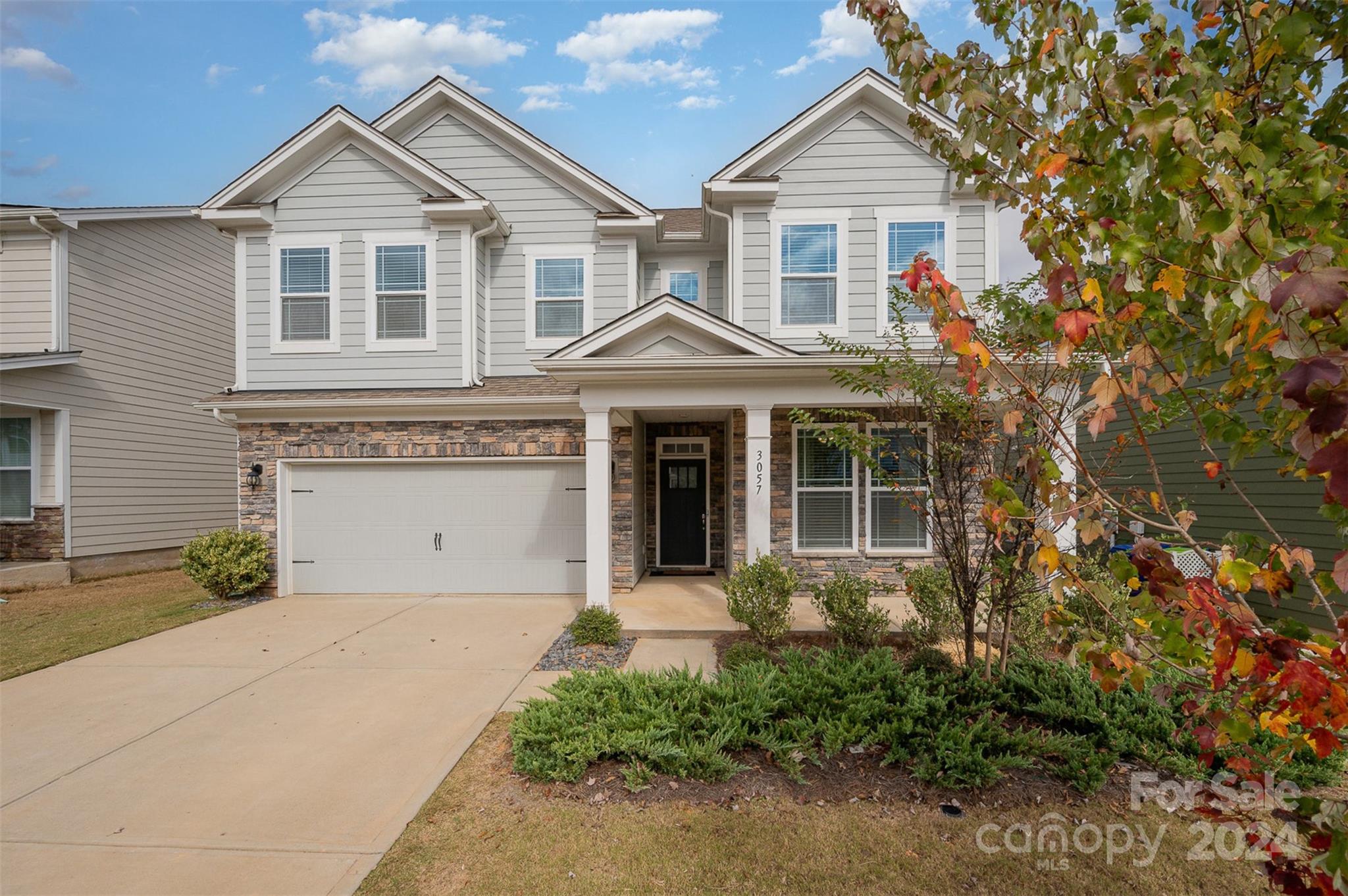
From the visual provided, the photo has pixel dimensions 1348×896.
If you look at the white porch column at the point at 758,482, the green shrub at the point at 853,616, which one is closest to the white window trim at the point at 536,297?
the white porch column at the point at 758,482

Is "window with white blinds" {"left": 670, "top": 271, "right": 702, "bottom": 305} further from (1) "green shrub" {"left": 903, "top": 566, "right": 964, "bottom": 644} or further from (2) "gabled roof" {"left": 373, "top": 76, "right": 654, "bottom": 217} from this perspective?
(1) "green shrub" {"left": 903, "top": 566, "right": 964, "bottom": 644}

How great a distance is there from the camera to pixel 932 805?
3.86 metres

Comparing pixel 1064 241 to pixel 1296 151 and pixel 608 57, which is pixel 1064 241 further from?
pixel 608 57

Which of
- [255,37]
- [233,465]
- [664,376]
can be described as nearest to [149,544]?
[233,465]

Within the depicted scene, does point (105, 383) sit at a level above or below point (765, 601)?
above

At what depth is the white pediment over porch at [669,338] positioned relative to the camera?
25.7 feet

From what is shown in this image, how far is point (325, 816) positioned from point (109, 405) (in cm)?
1215

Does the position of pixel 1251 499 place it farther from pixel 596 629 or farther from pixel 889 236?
pixel 596 629

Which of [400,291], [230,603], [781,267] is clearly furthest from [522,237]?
[230,603]

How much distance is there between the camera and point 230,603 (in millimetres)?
9477

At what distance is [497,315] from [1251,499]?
39.7 feet

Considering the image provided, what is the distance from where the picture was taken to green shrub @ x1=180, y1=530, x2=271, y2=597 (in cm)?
923

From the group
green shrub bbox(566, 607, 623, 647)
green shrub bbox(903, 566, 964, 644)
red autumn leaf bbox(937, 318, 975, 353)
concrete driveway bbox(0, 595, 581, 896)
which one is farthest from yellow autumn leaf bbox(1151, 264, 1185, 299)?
green shrub bbox(566, 607, 623, 647)

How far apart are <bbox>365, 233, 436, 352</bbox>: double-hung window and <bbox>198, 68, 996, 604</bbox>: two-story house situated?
1.3 inches
